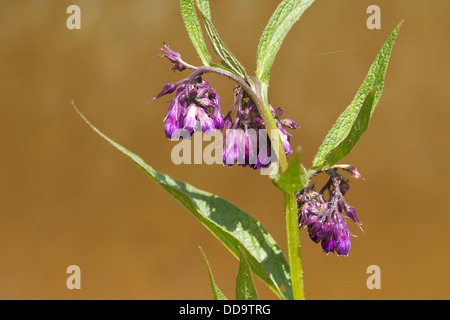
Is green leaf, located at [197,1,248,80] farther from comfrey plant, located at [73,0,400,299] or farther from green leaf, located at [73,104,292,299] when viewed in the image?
green leaf, located at [73,104,292,299]

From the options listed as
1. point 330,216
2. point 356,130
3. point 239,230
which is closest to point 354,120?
point 356,130

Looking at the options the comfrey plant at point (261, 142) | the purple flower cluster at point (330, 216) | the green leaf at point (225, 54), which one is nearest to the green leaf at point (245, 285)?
the comfrey plant at point (261, 142)

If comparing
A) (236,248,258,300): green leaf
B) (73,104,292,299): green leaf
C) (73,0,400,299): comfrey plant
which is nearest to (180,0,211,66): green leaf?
(73,0,400,299): comfrey plant

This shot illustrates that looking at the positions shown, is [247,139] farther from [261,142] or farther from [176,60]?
[176,60]

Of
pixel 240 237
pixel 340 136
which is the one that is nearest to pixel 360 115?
pixel 340 136

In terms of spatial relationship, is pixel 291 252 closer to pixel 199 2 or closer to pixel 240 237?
pixel 240 237

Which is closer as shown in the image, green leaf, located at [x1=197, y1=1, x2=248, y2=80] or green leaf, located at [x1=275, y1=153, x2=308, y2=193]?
green leaf, located at [x1=275, y1=153, x2=308, y2=193]
